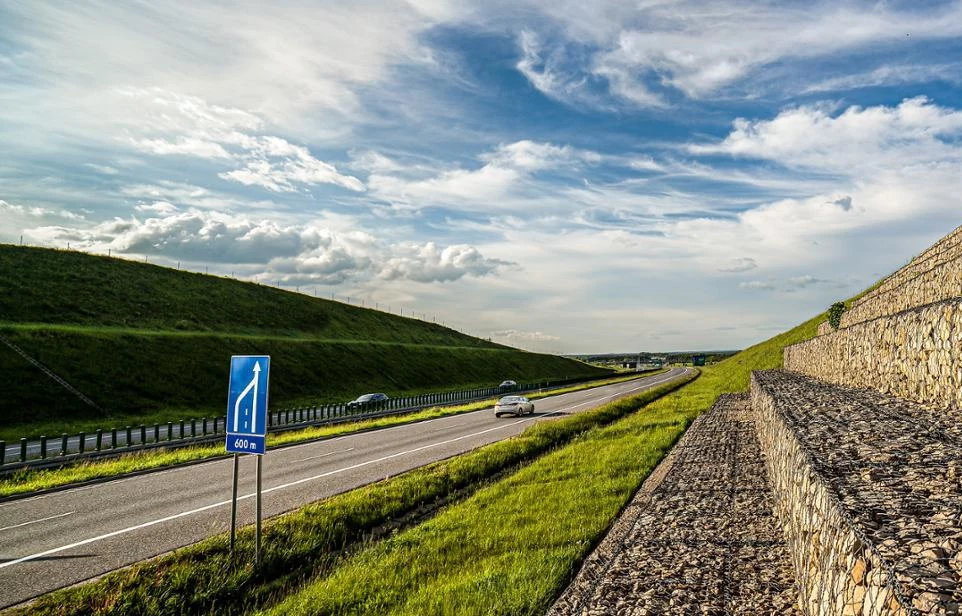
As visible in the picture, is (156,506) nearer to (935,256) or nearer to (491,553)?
(491,553)

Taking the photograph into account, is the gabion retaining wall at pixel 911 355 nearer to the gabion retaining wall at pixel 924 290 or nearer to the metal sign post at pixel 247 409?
the gabion retaining wall at pixel 924 290

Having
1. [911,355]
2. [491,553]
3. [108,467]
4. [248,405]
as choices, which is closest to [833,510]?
[491,553]

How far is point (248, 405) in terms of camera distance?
948 cm

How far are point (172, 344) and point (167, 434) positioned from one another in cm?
2881

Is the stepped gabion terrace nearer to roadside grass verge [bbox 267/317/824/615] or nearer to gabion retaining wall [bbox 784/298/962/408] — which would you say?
gabion retaining wall [bbox 784/298/962/408]

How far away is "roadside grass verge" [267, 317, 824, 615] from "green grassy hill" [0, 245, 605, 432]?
36.3m

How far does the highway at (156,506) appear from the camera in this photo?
925 cm

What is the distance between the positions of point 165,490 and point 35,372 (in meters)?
35.2

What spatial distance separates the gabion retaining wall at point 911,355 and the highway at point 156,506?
12.2 meters

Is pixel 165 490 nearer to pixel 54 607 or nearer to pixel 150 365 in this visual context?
pixel 54 607

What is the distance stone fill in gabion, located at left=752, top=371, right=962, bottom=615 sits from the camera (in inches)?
125

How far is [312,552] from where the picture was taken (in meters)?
9.65

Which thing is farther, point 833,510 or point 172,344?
point 172,344

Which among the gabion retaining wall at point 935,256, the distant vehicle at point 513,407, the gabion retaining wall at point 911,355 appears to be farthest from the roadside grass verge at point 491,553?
the distant vehicle at point 513,407
